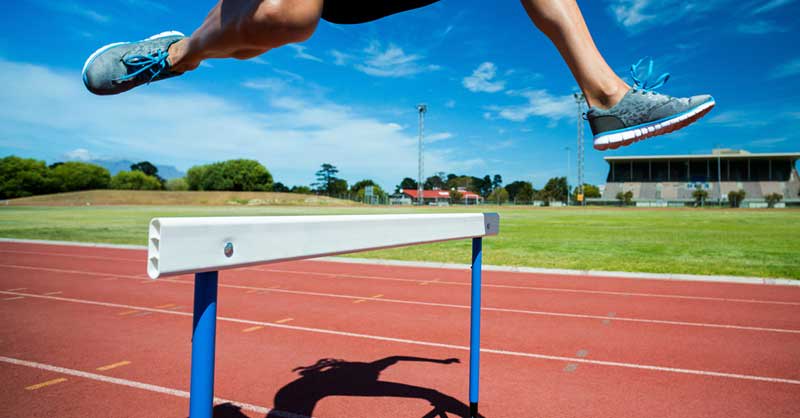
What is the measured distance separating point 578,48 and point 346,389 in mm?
2645

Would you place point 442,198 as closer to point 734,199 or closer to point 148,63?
point 734,199

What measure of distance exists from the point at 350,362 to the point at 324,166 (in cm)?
12038

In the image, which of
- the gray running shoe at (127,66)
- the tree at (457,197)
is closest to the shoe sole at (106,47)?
the gray running shoe at (127,66)

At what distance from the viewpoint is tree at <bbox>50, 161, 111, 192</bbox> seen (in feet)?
255

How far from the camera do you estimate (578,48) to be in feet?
4.44

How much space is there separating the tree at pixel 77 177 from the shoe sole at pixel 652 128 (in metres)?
91.8

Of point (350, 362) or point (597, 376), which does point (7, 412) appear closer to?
point (350, 362)

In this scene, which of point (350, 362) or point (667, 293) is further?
point (667, 293)

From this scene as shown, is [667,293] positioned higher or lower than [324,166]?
lower

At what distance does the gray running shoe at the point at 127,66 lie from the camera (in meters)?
1.49

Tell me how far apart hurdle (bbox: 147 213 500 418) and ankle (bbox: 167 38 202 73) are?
70cm

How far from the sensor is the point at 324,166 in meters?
122

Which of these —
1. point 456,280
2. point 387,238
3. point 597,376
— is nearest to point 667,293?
point 456,280

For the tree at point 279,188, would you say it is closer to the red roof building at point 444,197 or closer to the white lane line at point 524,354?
the red roof building at point 444,197
